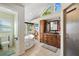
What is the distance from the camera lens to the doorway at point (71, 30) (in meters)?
1.61

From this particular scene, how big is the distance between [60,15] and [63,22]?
0.44 ft

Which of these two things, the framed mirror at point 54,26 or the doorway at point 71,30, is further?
the framed mirror at point 54,26

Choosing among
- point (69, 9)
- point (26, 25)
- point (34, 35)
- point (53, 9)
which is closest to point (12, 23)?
point (26, 25)

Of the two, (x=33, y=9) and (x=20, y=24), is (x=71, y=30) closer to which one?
(x=33, y=9)

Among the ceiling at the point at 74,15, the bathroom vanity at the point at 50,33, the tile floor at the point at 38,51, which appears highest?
the ceiling at the point at 74,15

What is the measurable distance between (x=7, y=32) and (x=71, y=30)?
43.2 inches

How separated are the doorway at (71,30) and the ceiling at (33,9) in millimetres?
332

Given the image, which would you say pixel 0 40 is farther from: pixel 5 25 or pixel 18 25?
pixel 18 25

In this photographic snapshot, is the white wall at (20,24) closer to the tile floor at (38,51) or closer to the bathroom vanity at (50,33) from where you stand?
the tile floor at (38,51)

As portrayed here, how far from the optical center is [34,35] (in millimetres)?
1813

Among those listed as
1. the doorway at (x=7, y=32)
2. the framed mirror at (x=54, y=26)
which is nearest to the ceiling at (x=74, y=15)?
the framed mirror at (x=54, y=26)

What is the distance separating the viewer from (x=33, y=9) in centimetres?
182

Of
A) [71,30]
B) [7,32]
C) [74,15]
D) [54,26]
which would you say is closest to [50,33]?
[54,26]

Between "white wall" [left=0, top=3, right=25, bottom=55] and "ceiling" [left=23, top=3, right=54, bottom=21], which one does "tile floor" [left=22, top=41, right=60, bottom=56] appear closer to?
"white wall" [left=0, top=3, right=25, bottom=55]
